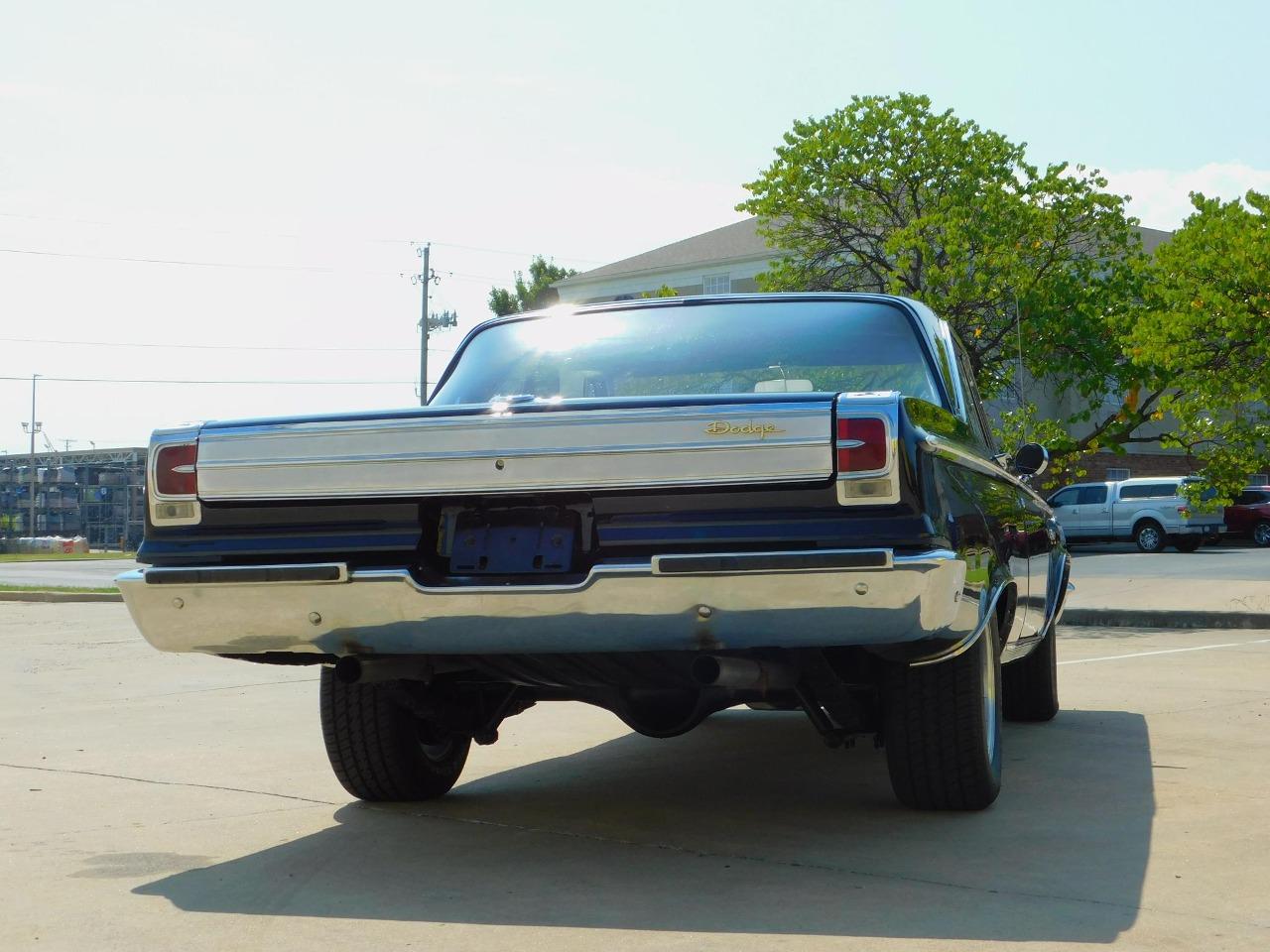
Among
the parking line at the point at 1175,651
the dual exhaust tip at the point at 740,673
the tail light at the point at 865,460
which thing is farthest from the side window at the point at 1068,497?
the tail light at the point at 865,460

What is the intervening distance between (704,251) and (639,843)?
148 feet

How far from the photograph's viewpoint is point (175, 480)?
438cm

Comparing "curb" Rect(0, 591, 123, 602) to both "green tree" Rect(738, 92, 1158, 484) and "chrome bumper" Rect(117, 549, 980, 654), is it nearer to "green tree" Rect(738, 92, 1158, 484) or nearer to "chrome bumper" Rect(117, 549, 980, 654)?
"green tree" Rect(738, 92, 1158, 484)

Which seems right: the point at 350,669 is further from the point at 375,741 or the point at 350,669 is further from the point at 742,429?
the point at 742,429

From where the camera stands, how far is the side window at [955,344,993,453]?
5730 mm

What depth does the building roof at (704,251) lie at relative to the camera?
154 feet

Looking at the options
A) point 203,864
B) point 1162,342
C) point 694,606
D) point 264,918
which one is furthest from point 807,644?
point 1162,342

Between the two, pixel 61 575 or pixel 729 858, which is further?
pixel 61 575

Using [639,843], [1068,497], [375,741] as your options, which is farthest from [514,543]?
[1068,497]

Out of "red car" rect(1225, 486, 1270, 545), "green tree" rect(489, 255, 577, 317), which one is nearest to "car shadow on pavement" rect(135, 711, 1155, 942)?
"red car" rect(1225, 486, 1270, 545)

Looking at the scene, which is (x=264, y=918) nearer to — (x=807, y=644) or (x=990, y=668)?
(x=807, y=644)

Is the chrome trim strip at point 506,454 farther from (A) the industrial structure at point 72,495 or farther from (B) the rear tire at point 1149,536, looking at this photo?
(A) the industrial structure at point 72,495

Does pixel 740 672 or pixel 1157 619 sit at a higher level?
pixel 740 672

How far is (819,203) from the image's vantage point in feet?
77.3
